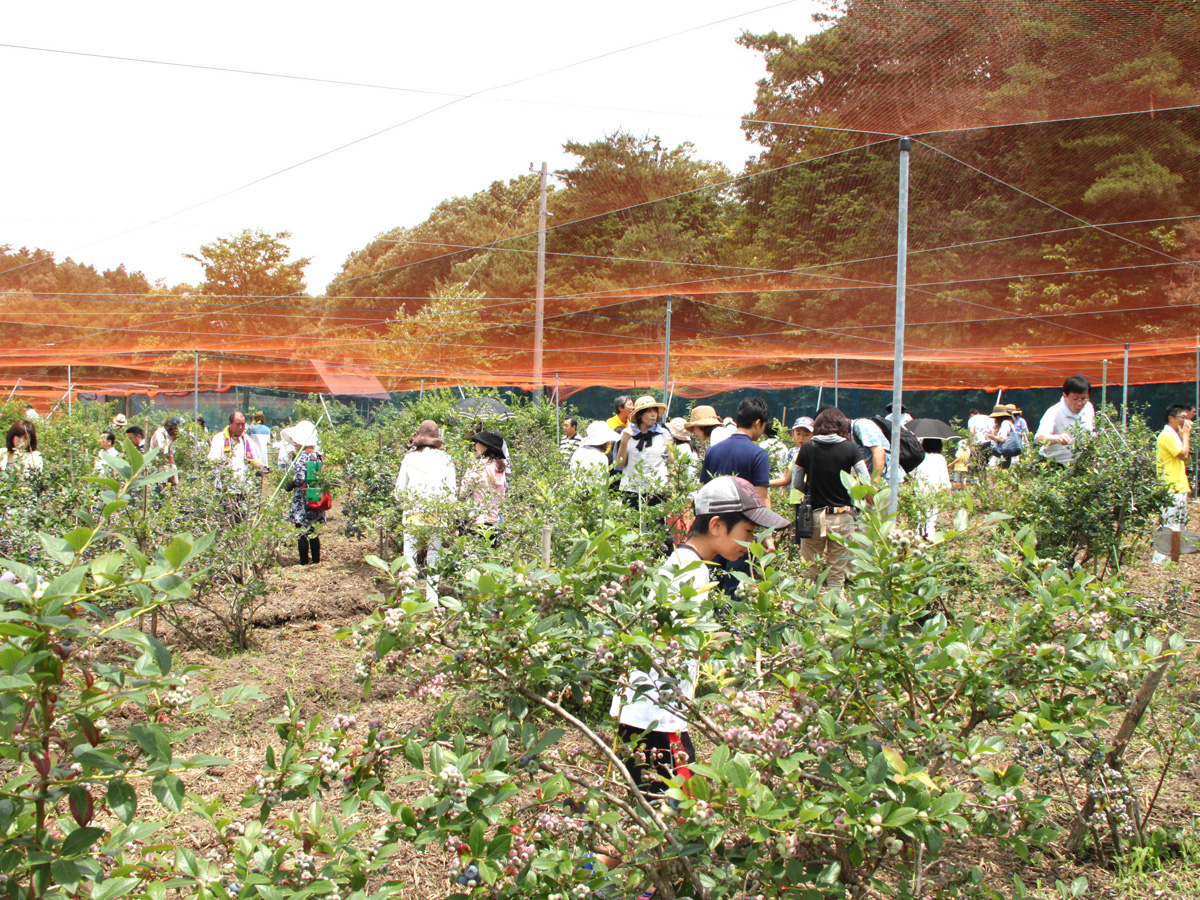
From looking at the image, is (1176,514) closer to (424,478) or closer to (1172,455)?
(1172,455)

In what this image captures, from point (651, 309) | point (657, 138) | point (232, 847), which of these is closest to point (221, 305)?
point (651, 309)

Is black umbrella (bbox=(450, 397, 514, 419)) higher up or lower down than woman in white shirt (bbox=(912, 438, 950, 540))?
higher up

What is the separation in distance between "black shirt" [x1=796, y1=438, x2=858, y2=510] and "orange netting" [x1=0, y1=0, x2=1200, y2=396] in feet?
8.69

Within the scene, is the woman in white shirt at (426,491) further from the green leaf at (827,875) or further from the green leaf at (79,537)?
the green leaf at (79,537)

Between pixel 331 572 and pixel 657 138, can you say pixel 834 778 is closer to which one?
pixel 331 572

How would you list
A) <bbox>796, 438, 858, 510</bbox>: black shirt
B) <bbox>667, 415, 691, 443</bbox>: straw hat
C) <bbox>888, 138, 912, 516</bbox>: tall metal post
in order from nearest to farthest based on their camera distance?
<bbox>888, 138, 912, 516</bbox>: tall metal post
<bbox>796, 438, 858, 510</bbox>: black shirt
<bbox>667, 415, 691, 443</bbox>: straw hat

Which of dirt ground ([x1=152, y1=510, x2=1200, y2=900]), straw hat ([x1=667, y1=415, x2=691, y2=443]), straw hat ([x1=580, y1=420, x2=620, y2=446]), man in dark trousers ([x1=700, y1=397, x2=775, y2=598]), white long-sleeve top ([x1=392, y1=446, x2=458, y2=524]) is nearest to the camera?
dirt ground ([x1=152, y1=510, x2=1200, y2=900])

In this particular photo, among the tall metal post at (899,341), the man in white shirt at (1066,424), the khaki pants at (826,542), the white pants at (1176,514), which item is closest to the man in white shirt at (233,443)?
the khaki pants at (826,542)

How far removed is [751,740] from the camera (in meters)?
1.50

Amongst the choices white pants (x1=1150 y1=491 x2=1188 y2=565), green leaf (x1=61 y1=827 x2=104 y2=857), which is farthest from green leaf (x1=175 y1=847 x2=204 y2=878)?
white pants (x1=1150 y1=491 x2=1188 y2=565)

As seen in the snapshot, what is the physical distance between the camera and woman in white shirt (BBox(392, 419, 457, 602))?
5.00 meters

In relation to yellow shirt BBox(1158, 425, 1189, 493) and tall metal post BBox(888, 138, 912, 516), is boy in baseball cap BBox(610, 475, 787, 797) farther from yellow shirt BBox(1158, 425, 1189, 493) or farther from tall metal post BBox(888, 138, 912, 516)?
yellow shirt BBox(1158, 425, 1189, 493)

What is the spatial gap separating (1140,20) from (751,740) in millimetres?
5794

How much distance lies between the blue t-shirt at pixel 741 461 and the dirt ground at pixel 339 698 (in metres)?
2.01
